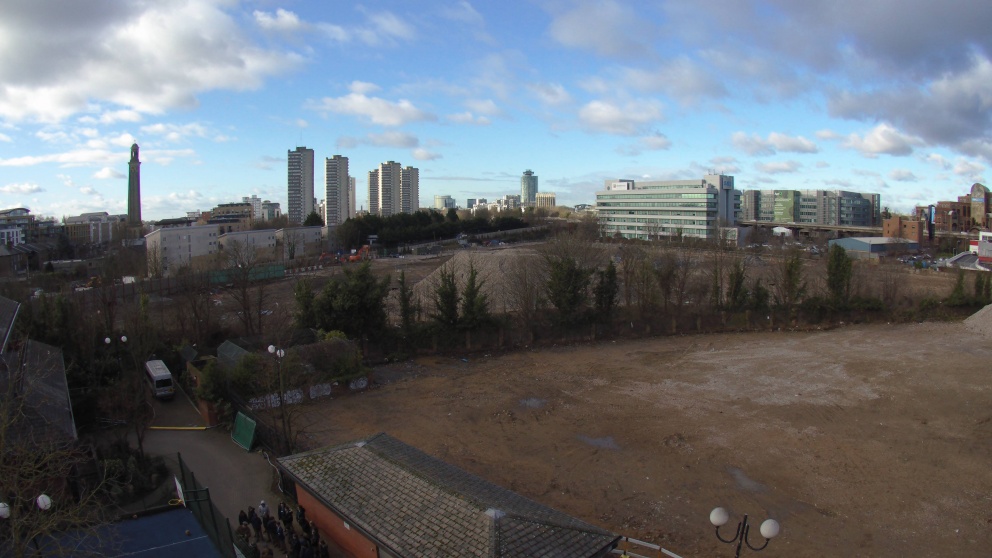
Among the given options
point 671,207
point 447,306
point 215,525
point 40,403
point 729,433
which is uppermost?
point 671,207

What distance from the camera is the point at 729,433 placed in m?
16.1

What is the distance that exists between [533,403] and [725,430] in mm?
5812

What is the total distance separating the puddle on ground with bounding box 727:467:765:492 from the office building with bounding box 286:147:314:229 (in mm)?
132638

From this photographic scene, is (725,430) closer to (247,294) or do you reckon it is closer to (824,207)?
(247,294)

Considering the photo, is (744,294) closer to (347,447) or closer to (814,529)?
(814,529)

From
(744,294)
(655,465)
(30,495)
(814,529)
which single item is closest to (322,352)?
(30,495)

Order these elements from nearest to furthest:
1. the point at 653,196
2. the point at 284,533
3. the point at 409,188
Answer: the point at 284,533
the point at 653,196
the point at 409,188

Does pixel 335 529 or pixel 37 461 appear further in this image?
pixel 37 461

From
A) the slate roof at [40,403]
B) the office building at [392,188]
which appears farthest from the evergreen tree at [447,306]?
the office building at [392,188]

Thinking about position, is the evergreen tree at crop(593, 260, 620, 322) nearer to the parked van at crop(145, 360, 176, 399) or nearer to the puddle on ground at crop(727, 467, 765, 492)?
the puddle on ground at crop(727, 467, 765, 492)

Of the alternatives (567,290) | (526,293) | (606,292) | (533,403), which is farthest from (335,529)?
(606,292)

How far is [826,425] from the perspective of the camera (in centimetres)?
1652

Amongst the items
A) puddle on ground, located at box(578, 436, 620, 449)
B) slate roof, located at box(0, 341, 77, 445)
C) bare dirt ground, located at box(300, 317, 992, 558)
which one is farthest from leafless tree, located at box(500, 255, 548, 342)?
slate roof, located at box(0, 341, 77, 445)

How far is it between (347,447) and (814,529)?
29.4 feet
